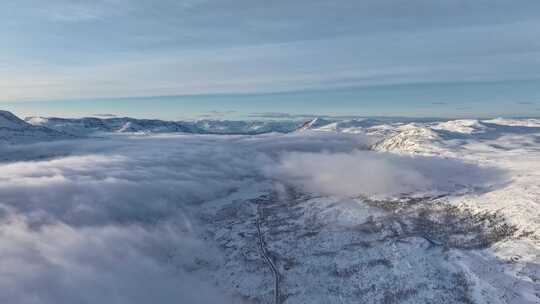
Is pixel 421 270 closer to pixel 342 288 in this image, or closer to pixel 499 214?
pixel 342 288

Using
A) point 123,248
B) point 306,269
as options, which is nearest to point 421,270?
point 306,269

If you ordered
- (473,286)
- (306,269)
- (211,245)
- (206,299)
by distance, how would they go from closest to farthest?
(473,286)
(206,299)
(306,269)
(211,245)

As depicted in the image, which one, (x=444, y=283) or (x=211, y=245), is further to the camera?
(x=211, y=245)

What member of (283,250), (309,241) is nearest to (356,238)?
(309,241)

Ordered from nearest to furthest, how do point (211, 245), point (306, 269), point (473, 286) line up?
point (473, 286) → point (306, 269) → point (211, 245)

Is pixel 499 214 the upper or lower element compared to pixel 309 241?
upper

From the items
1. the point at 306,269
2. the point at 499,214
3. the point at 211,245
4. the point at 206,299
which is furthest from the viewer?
the point at 211,245

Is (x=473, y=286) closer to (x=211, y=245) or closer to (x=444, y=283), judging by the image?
(x=444, y=283)

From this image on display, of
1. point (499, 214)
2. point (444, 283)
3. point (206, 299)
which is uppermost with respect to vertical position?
point (499, 214)

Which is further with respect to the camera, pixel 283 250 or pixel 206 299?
pixel 283 250
